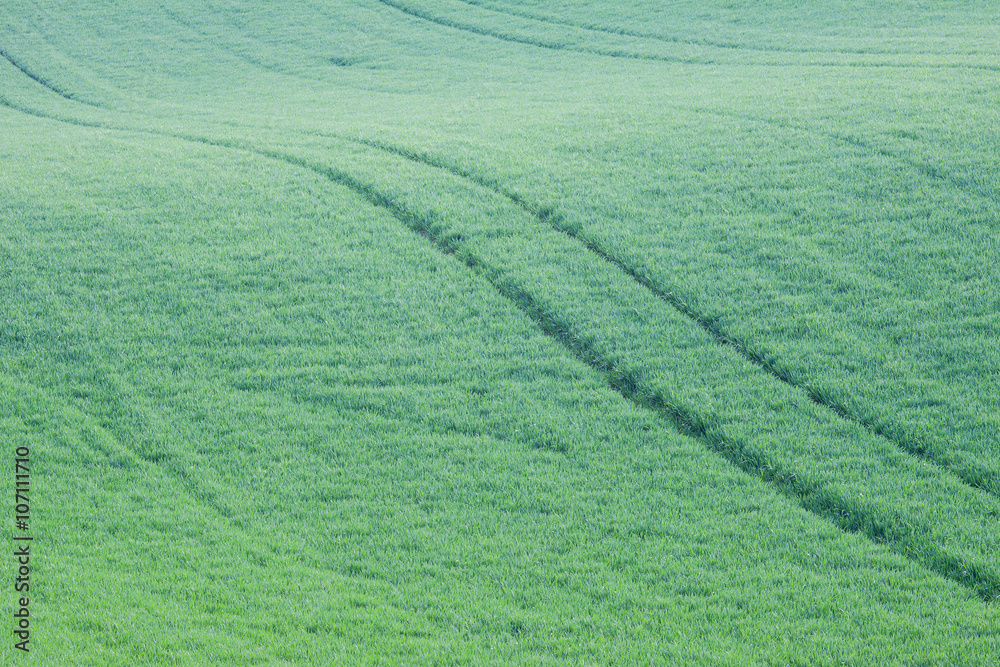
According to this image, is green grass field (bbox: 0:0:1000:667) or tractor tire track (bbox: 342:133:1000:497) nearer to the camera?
green grass field (bbox: 0:0:1000:667)

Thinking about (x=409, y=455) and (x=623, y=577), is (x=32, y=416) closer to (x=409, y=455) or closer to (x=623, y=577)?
(x=409, y=455)

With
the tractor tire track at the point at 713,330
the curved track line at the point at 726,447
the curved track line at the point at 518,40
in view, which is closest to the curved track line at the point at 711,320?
the tractor tire track at the point at 713,330

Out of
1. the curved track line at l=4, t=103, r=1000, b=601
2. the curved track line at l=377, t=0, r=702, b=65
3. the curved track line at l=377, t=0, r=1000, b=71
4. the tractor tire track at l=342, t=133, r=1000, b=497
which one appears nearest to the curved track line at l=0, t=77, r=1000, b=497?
the tractor tire track at l=342, t=133, r=1000, b=497

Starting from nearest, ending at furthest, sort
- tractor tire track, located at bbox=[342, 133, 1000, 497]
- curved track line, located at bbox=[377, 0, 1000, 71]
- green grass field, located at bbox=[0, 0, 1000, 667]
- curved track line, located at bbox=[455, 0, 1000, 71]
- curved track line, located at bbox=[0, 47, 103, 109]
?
green grass field, located at bbox=[0, 0, 1000, 667]
tractor tire track, located at bbox=[342, 133, 1000, 497]
curved track line, located at bbox=[377, 0, 1000, 71]
curved track line, located at bbox=[455, 0, 1000, 71]
curved track line, located at bbox=[0, 47, 103, 109]

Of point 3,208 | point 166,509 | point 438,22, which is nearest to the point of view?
point 166,509

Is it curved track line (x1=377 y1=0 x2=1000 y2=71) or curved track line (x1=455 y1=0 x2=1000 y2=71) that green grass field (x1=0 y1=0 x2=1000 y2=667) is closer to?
curved track line (x1=377 y1=0 x2=1000 y2=71)

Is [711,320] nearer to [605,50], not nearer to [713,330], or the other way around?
[713,330]

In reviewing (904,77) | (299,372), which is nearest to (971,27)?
(904,77)

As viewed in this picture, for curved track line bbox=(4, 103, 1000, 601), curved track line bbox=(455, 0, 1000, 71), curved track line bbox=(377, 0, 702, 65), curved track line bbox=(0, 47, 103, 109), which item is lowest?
curved track line bbox=(4, 103, 1000, 601)
